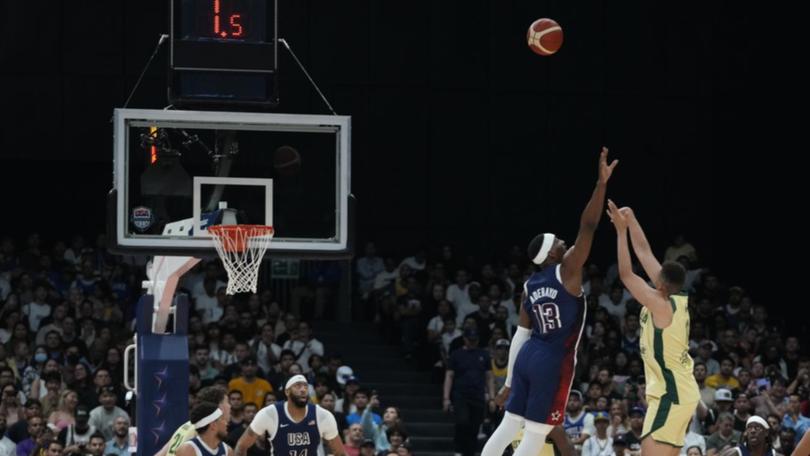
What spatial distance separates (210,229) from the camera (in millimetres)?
13906

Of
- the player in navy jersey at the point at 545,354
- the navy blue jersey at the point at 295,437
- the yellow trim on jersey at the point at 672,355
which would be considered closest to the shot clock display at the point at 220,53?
the navy blue jersey at the point at 295,437

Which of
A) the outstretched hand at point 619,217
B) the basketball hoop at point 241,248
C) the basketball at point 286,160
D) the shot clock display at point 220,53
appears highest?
the shot clock display at point 220,53

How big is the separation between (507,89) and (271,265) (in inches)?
214

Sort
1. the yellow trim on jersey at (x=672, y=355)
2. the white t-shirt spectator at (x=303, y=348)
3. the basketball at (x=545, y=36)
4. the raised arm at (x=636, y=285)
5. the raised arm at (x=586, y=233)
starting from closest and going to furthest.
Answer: the raised arm at (x=586, y=233), the raised arm at (x=636, y=285), the yellow trim on jersey at (x=672, y=355), the basketball at (x=545, y=36), the white t-shirt spectator at (x=303, y=348)

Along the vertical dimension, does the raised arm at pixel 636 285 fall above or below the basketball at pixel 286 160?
below

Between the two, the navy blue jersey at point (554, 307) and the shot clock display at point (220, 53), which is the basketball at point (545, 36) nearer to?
the shot clock display at point (220, 53)

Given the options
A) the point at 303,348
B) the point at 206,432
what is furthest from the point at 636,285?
the point at 303,348

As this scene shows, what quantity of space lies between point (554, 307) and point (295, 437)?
358cm

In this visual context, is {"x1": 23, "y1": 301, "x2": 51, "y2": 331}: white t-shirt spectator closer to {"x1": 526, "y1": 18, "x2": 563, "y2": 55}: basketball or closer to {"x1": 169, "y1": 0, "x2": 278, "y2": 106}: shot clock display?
{"x1": 169, "y1": 0, "x2": 278, "y2": 106}: shot clock display

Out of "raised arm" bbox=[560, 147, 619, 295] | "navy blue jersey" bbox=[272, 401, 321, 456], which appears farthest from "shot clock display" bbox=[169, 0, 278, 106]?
"raised arm" bbox=[560, 147, 619, 295]

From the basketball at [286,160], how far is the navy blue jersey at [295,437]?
6.96ft

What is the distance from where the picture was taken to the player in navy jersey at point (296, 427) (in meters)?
14.5

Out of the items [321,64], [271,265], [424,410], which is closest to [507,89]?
[321,64]

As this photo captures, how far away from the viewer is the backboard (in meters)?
13.6
